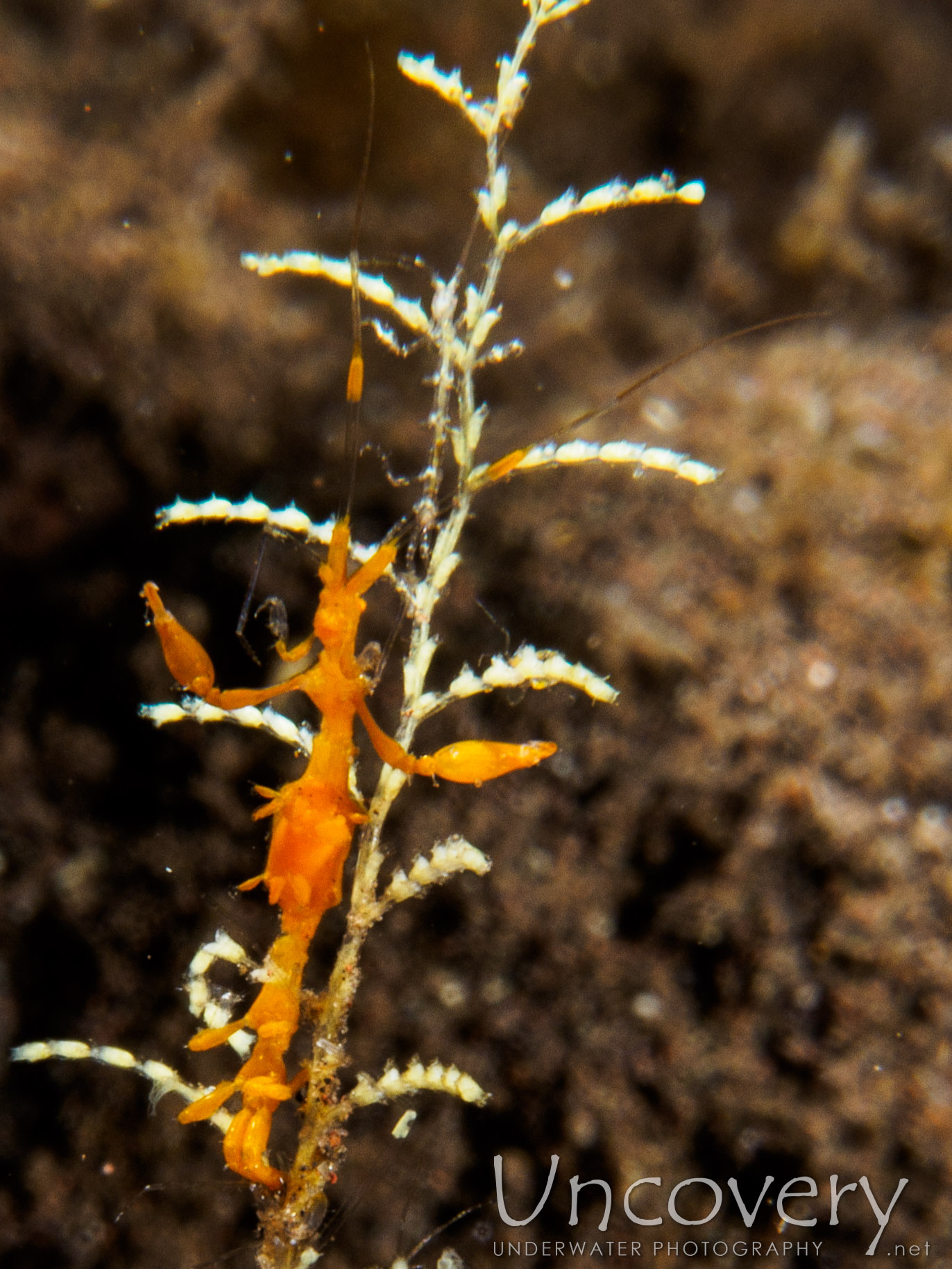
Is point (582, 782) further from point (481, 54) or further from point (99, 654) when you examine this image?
point (481, 54)

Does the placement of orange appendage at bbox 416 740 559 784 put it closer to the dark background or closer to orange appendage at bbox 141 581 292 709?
orange appendage at bbox 141 581 292 709

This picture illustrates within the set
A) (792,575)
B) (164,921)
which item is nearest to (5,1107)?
(164,921)

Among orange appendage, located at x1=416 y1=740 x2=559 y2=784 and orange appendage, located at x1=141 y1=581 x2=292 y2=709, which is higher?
orange appendage, located at x1=141 y1=581 x2=292 y2=709

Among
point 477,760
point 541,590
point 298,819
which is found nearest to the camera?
point 477,760

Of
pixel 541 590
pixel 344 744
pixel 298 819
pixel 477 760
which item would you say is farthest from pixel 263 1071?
pixel 541 590

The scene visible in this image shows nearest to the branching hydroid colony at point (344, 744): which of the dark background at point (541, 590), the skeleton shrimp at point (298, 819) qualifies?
the skeleton shrimp at point (298, 819)

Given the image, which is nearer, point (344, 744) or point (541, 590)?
point (344, 744)

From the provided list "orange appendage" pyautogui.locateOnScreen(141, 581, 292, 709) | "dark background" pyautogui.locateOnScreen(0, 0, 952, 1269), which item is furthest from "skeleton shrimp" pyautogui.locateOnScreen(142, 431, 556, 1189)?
"dark background" pyautogui.locateOnScreen(0, 0, 952, 1269)

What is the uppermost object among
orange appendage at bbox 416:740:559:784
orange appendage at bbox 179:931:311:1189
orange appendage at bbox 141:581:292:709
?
orange appendage at bbox 141:581:292:709

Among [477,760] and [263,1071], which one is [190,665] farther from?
[263,1071]
